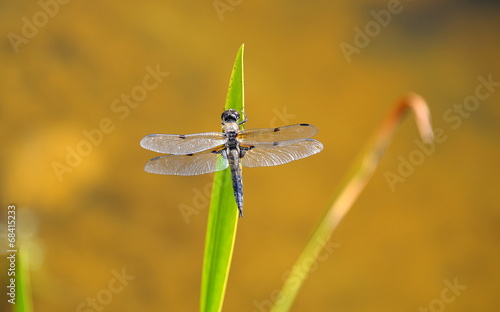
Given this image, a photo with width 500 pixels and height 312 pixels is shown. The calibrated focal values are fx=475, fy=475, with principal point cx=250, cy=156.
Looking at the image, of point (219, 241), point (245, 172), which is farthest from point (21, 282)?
point (245, 172)

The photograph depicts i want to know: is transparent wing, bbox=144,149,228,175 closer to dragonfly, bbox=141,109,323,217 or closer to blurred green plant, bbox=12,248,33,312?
dragonfly, bbox=141,109,323,217

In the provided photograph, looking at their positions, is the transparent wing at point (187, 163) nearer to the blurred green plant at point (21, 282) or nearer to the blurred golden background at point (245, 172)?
the blurred green plant at point (21, 282)

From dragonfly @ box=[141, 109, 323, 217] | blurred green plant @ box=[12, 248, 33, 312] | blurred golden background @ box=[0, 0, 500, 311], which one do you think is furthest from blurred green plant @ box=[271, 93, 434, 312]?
blurred golden background @ box=[0, 0, 500, 311]

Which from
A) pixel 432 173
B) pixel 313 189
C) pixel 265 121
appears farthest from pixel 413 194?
pixel 265 121

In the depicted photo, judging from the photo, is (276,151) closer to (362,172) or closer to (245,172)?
(362,172)

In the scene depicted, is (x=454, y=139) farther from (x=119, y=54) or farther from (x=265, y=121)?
(x=119, y=54)

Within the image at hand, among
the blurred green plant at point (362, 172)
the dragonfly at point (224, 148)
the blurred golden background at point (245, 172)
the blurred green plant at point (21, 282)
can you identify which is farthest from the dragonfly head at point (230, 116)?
the blurred golden background at point (245, 172)
